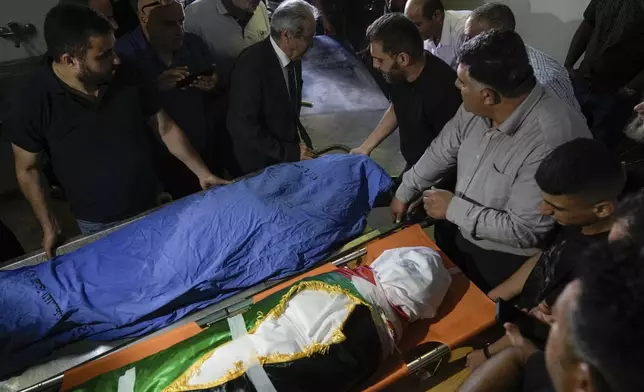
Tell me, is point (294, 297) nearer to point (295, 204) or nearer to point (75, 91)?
point (295, 204)

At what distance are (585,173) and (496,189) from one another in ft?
1.35

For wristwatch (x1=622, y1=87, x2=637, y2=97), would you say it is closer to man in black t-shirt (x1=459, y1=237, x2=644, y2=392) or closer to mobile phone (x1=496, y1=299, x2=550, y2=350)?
mobile phone (x1=496, y1=299, x2=550, y2=350)

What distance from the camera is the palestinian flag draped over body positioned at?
1545 millimetres

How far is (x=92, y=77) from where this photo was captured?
2.06m

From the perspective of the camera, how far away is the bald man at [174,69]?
2.61m

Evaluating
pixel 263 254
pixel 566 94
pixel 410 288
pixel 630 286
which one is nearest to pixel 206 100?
pixel 263 254

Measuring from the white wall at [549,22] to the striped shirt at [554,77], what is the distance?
1.90 meters

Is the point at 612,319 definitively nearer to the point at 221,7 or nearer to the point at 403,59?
the point at 403,59

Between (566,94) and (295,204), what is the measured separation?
157 cm

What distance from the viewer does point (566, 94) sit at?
8.25 ft

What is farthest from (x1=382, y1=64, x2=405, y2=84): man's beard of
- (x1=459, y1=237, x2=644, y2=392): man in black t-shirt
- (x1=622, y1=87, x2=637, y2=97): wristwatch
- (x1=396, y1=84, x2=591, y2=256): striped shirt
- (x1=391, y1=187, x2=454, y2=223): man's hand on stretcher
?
(x1=622, y1=87, x2=637, y2=97): wristwatch

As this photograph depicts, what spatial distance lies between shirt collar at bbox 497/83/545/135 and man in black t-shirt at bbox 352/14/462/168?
603 mm

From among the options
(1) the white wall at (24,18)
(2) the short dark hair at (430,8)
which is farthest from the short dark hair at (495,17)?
(1) the white wall at (24,18)

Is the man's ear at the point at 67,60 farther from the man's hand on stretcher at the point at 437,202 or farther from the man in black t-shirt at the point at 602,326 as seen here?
the man in black t-shirt at the point at 602,326
